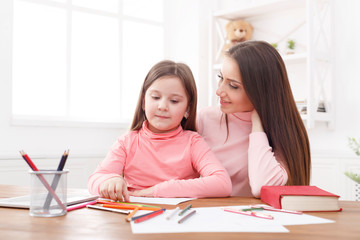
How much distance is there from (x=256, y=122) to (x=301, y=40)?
2114mm

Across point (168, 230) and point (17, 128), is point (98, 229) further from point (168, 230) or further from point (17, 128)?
point (17, 128)

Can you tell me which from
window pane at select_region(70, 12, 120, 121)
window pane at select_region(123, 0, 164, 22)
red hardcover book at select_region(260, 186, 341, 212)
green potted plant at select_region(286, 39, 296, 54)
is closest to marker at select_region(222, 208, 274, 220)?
red hardcover book at select_region(260, 186, 341, 212)

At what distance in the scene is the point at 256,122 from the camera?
1578 mm

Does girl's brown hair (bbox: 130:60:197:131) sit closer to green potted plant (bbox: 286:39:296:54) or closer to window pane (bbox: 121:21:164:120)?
green potted plant (bbox: 286:39:296:54)

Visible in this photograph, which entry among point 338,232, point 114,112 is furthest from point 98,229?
point 114,112

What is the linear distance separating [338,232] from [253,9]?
3.03m

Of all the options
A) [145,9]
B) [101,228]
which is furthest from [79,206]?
[145,9]

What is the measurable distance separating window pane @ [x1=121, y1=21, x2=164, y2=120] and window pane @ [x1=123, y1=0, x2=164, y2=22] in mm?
92

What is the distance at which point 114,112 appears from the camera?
383 centimetres

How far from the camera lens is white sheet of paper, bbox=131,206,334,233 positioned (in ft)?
2.58

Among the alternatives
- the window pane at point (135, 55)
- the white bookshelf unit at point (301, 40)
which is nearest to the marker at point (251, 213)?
the white bookshelf unit at point (301, 40)

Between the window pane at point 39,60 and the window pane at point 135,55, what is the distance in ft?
2.06

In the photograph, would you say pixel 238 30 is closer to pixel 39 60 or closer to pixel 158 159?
pixel 39 60

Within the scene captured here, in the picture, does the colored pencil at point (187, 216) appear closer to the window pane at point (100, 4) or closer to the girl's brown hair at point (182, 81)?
the girl's brown hair at point (182, 81)
